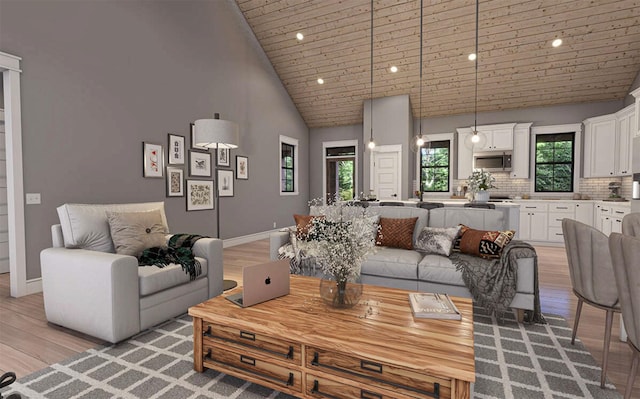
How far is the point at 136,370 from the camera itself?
2.05 meters

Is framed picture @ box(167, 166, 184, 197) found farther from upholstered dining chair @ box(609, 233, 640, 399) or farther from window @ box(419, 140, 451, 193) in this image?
window @ box(419, 140, 451, 193)

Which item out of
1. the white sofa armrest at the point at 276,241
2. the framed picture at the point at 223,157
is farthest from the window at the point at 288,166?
the white sofa armrest at the point at 276,241

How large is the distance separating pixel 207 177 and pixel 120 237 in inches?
Result: 118

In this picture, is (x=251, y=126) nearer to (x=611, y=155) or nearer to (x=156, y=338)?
(x=156, y=338)

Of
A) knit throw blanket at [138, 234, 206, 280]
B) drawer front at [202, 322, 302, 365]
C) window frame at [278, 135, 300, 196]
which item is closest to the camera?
drawer front at [202, 322, 302, 365]

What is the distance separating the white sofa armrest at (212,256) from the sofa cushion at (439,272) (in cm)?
198

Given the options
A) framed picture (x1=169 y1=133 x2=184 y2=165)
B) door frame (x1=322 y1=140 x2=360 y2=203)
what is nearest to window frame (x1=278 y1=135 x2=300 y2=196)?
door frame (x1=322 y1=140 x2=360 y2=203)

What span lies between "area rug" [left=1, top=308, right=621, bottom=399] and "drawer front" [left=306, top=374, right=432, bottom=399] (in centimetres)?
31

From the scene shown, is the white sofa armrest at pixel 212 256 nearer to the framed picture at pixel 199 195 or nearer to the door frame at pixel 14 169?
the door frame at pixel 14 169

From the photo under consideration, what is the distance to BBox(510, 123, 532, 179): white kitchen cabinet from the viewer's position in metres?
6.98

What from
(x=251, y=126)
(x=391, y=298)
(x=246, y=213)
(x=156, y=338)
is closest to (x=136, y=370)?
(x=156, y=338)

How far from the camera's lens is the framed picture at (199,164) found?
17.7 ft

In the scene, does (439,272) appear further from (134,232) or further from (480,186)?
(480,186)

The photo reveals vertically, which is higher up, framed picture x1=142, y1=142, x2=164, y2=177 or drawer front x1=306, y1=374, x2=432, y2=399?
framed picture x1=142, y1=142, x2=164, y2=177
